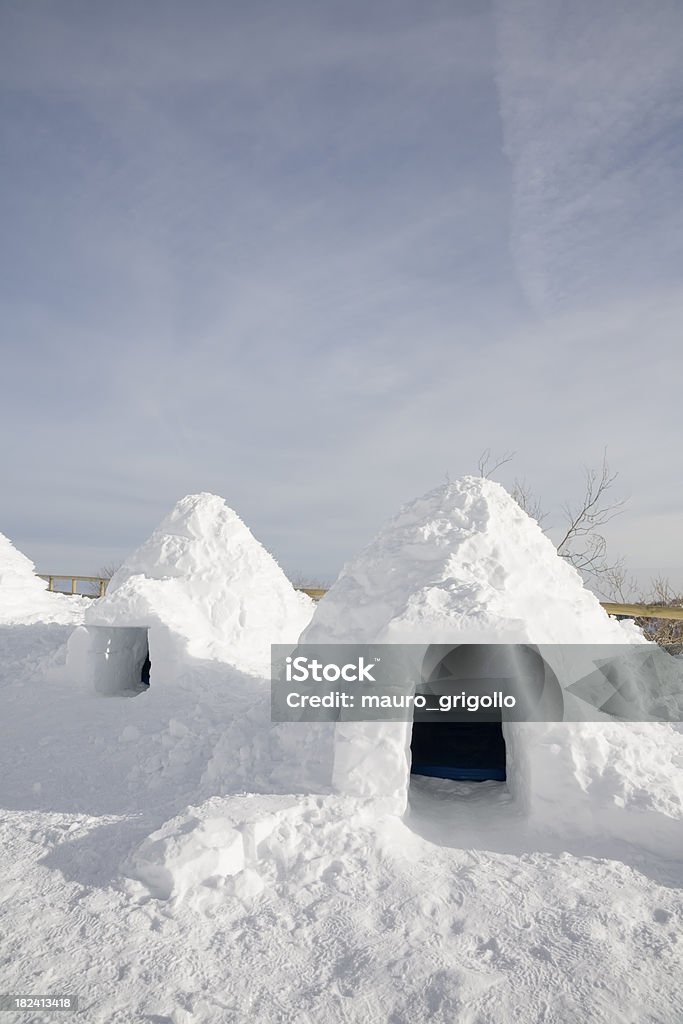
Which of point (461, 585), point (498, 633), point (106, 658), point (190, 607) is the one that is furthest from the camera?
point (190, 607)

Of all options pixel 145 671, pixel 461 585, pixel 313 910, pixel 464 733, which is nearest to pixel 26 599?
pixel 145 671

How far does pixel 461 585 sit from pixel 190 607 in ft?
16.6

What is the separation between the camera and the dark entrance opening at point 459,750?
588 cm

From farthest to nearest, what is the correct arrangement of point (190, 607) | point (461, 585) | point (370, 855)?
point (190, 607) < point (461, 585) < point (370, 855)

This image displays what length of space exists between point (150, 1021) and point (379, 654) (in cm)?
277

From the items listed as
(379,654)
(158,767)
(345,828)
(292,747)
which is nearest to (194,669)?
(158,767)

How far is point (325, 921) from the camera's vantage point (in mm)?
3506

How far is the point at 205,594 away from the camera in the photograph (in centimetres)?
932

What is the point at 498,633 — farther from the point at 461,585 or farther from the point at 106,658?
the point at 106,658

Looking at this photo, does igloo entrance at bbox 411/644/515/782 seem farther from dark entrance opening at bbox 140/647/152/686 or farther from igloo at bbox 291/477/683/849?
dark entrance opening at bbox 140/647/152/686

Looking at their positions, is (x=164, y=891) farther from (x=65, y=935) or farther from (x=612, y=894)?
(x=612, y=894)

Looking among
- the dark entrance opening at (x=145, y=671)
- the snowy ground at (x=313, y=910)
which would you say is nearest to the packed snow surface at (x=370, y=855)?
the snowy ground at (x=313, y=910)

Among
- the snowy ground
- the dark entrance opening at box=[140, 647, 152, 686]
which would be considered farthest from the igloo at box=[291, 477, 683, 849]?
the dark entrance opening at box=[140, 647, 152, 686]

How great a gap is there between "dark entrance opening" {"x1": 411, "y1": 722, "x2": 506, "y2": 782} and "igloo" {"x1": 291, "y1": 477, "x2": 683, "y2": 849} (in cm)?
28
